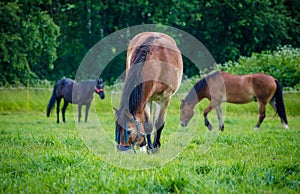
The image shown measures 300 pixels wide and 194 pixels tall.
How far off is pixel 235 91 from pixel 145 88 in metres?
7.25

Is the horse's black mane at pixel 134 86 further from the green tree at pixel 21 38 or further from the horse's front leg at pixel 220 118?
the green tree at pixel 21 38

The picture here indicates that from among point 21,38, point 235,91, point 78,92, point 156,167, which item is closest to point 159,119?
point 156,167

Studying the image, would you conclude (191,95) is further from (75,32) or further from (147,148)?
(75,32)

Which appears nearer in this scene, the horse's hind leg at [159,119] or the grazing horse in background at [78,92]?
the horse's hind leg at [159,119]

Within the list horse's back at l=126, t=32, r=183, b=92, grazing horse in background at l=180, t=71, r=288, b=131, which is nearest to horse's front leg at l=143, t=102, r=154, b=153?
horse's back at l=126, t=32, r=183, b=92

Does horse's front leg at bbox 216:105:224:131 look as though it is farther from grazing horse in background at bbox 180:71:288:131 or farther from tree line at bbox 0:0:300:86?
tree line at bbox 0:0:300:86

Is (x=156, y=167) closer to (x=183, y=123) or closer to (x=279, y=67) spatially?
(x=183, y=123)

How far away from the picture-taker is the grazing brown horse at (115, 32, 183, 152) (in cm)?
543

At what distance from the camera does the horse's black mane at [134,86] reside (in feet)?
17.8

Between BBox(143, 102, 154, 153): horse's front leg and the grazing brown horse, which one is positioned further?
BBox(143, 102, 154, 153): horse's front leg

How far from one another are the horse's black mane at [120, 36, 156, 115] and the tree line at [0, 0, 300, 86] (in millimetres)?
18419

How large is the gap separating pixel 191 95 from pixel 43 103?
7.15m

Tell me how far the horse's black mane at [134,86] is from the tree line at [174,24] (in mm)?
18419

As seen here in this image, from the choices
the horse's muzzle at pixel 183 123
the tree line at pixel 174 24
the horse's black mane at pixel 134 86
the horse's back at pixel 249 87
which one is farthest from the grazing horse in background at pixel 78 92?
the tree line at pixel 174 24
